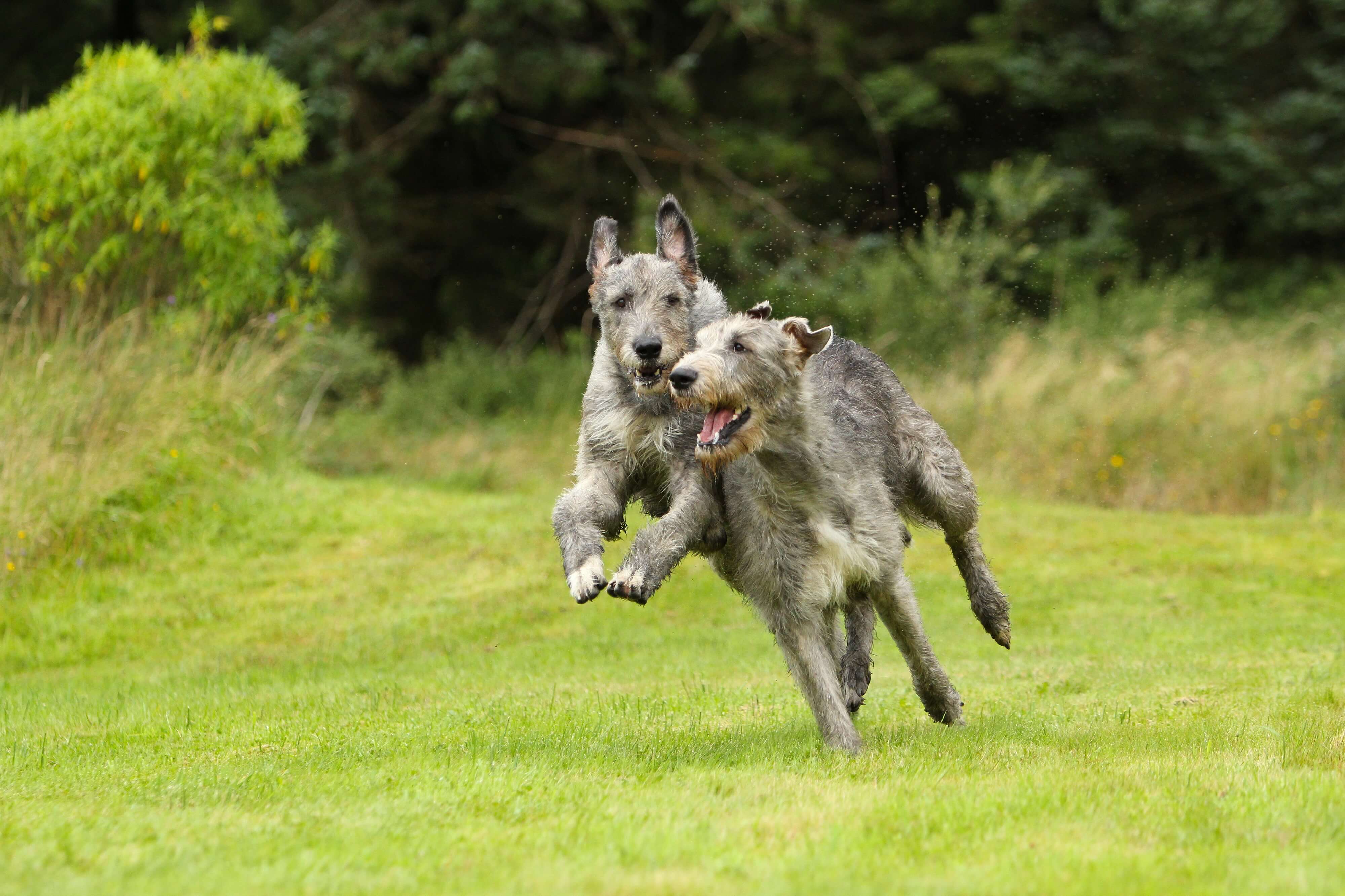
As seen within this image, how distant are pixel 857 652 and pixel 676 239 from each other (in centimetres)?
235

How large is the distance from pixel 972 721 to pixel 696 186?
64.9 ft

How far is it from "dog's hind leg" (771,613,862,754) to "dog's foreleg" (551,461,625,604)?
2.94 feet

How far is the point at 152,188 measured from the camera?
1692cm

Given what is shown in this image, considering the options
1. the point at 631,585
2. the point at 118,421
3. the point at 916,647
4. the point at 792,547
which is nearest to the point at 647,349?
the point at 792,547

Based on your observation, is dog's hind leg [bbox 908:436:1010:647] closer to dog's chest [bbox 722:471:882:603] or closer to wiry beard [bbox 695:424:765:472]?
dog's chest [bbox 722:471:882:603]

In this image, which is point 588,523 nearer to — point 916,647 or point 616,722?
point 616,722

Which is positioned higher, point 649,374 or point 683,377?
point 683,377

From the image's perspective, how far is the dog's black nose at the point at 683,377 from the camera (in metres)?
6.82

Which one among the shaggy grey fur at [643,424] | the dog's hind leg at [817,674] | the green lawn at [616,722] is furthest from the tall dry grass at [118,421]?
the dog's hind leg at [817,674]

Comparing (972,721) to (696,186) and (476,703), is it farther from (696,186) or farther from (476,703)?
(696,186)

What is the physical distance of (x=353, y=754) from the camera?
720 cm

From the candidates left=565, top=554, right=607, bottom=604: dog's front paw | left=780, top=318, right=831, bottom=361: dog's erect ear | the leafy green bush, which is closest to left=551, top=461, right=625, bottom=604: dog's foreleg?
left=565, top=554, right=607, bottom=604: dog's front paw

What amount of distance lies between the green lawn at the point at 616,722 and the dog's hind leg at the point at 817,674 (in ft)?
0.73

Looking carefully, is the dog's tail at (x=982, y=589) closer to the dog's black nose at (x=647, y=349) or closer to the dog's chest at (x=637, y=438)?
the dog's chest at (x=637, y=438)
